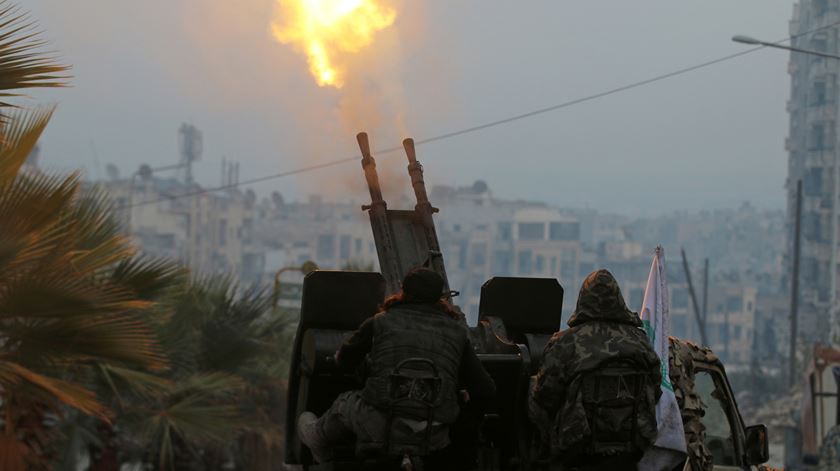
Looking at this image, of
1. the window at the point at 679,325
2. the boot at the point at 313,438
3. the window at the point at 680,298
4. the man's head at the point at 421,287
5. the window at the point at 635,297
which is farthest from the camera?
the window at the point at 635,297

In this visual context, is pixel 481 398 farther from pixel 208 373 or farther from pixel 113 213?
pixel 208 373

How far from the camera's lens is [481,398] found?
7965 millimetres

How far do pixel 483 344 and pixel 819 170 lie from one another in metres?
108

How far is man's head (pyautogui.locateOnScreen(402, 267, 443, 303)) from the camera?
7797 millimetres

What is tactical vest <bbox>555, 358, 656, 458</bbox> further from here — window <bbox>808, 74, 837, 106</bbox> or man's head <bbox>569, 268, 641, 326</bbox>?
window <bbox>808, 74, 837, 106</bbox>

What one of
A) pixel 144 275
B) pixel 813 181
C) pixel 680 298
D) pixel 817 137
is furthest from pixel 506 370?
pixel 680 298

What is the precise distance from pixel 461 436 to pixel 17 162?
4.63 m

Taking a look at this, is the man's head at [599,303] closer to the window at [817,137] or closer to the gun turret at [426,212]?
the gun turret at [426,212]

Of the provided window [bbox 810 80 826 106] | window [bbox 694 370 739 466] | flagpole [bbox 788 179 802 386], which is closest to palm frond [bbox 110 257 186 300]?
window [bbox 694 370 739 466]

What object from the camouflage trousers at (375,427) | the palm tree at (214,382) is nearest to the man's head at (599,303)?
the camouflage trousers at (375,427)

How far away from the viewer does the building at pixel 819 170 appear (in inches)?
4301

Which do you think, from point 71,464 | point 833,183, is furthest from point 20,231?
point 833,183

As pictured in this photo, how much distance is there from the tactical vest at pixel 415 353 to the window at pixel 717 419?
1900mm

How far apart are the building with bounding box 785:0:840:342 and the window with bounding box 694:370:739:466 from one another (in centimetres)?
9580
